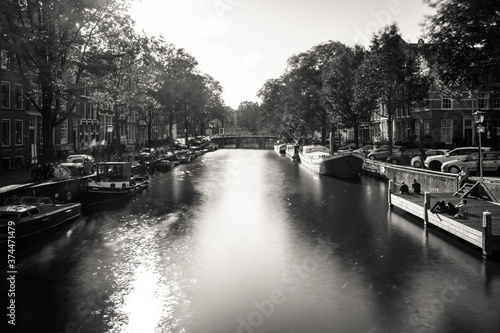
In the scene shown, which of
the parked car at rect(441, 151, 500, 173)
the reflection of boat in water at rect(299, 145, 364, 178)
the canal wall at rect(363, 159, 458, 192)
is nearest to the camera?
the canal wall at rect(363, 159, 458, 192)

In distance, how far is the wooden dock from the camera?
16.3 m

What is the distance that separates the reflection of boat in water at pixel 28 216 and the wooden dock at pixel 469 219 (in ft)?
62.6

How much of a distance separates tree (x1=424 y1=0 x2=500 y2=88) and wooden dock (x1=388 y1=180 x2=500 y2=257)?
7.51 meters

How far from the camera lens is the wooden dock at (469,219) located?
1633 cm

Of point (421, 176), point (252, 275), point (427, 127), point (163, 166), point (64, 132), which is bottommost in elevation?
point (252, 275)

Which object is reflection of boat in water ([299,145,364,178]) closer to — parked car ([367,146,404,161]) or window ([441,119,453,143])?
parked car ([367,146,404,161])

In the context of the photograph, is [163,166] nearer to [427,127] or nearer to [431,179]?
[431,179]

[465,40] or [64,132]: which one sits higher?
[465,40]

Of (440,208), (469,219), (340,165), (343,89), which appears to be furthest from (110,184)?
(343,89)

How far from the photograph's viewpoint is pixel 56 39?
2747cm

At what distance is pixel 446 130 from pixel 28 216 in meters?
54.6

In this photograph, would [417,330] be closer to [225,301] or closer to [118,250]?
[225,301]

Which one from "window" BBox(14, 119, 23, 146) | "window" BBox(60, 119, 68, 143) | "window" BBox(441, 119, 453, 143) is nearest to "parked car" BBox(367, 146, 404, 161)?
"window" BBox(441, 119, 453, 143)

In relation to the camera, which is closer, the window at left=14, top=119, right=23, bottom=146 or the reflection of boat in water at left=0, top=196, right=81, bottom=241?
the reflection of boat in water at left=0, top=196, right=81, bottom=241
